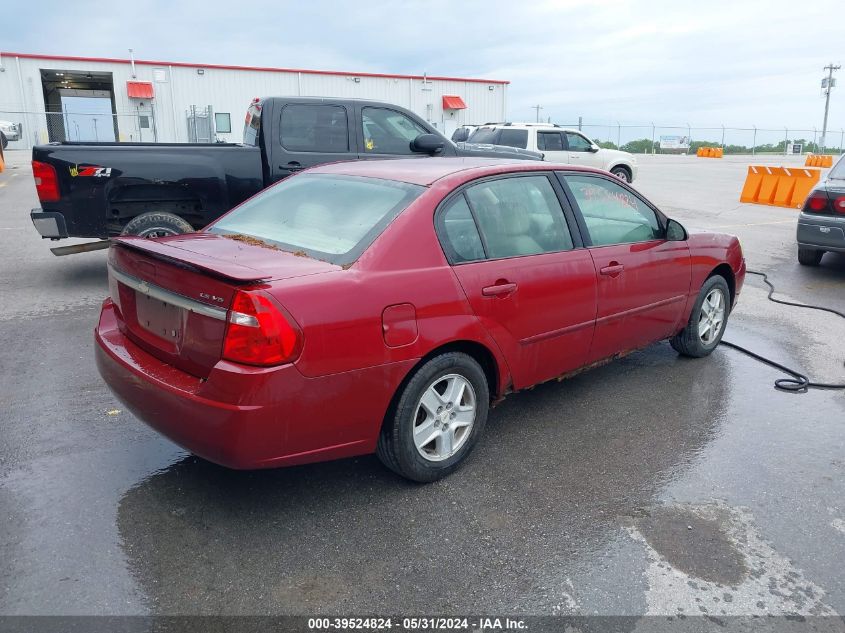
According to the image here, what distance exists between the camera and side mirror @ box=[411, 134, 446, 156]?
8312mm

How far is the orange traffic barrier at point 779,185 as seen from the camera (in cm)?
1700

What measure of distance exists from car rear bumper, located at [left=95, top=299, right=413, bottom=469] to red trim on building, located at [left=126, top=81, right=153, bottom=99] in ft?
113

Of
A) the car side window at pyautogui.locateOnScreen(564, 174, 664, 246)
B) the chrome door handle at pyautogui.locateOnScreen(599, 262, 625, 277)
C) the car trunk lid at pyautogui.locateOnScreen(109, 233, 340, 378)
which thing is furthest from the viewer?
the car side window at pyautogui.locateOnScreen(564, 174, 664, 246)

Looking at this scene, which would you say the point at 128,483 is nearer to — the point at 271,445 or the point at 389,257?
the point at 271,445

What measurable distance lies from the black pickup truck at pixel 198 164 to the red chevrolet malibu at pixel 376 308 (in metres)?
3.27

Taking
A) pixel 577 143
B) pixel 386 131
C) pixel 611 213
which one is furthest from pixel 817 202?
pixel 577 143

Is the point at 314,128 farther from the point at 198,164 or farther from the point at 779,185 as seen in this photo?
the point at 779,185

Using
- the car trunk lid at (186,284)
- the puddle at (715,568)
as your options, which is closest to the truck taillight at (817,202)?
the puddle at (715,568)

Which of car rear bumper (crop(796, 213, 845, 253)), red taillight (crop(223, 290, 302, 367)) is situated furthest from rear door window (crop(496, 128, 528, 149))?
red taillight (crop(223, 290, 302, 367))

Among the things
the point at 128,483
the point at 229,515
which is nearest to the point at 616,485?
the point at 229,515

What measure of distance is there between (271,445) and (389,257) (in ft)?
3.26

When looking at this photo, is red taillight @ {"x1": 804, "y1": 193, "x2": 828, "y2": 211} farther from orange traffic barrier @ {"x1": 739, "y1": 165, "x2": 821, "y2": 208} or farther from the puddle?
orange traffic barrier @ {"x1": 739, "y1": 165, "x2": 821, "y2": 208}

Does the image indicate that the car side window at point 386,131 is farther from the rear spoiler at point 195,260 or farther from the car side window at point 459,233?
the rear spoiler at point 195,260

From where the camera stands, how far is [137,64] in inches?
1347
